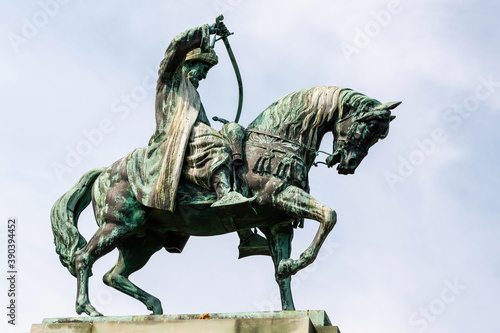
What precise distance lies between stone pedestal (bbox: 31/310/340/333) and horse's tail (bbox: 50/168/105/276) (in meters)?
0.98

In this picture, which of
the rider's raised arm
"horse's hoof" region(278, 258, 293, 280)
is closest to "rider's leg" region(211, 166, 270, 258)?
"horse's hoof" region(278, 258, 293, 280)

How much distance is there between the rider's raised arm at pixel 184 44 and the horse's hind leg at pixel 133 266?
189cm

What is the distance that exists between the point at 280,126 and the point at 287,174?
23.5 inches

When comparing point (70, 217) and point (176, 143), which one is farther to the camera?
point (70, 217)

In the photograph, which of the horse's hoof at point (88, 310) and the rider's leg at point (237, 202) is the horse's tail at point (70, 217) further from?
the rider's leg at point (237, 202)

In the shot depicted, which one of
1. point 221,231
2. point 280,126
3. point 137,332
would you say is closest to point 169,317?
point 137,332

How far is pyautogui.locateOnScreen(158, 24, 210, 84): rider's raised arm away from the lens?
486 inches

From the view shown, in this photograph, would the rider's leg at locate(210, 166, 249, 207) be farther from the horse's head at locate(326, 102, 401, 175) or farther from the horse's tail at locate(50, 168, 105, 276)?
the horse's tail at locate(50, 168, 105, 276)

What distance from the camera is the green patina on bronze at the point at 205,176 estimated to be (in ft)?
39.5

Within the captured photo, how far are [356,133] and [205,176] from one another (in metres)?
1.65

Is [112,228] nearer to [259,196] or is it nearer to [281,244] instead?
[259,196]

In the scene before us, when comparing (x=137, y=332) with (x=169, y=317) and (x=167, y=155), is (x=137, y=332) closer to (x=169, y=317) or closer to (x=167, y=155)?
(x=169, y=317)

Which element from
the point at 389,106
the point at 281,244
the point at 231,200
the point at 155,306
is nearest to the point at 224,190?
the point at 231,200

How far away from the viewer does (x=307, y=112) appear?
12.4 m
